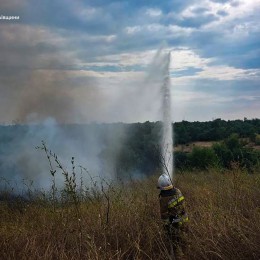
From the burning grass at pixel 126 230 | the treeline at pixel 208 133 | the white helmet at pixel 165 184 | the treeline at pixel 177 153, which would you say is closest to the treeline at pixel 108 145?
the treeline at pixel 177 153

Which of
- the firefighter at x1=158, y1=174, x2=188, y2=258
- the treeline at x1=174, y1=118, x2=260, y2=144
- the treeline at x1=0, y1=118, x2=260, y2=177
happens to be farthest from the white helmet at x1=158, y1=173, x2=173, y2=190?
the treeline at x1=174, y1=118, x2=260, y2=144

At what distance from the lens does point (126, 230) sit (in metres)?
5.29

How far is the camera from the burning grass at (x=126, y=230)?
163 inches

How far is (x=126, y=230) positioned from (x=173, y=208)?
0.81 meters

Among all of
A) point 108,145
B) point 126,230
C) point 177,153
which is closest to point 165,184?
point 126,230

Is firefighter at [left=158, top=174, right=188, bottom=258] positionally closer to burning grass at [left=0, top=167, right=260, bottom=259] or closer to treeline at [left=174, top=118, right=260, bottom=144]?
burning grass at [left=0, top=167, right=260, bottom=259]

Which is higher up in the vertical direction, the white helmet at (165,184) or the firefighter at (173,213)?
the white helmet at (165,184)

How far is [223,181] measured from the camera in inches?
332

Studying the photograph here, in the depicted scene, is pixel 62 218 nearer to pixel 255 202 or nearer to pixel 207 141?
pixel 255 202

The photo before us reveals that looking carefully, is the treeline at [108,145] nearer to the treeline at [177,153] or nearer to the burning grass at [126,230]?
the treeline at [177,153]

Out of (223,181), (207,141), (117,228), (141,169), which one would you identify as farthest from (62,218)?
(207,141)

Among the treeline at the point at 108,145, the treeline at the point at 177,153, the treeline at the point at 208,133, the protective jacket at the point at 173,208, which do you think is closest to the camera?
the protective jacket at the point at 173,208

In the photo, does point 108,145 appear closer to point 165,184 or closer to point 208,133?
point 208,133

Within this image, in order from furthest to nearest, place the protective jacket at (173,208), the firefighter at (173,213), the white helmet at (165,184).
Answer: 1. the white helmet at (165,184)
2. the protective jacket at (173,208)
3. the firefighter at (173,213)
